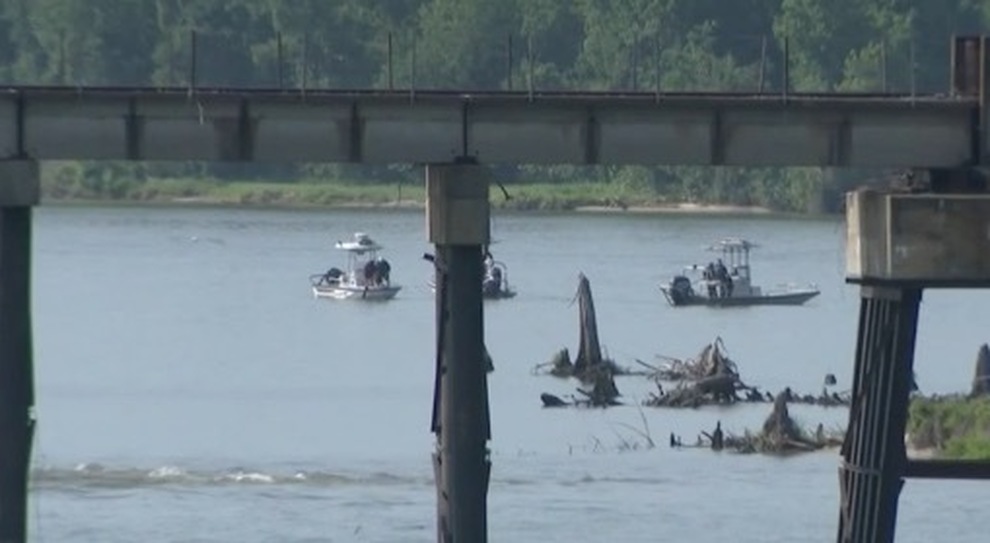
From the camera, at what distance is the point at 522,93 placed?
131ft

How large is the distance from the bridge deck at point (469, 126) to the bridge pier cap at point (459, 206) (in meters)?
0.19

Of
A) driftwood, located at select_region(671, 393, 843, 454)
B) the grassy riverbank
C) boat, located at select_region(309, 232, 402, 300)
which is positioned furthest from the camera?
boat, located at select_region(309, 232, 402, 300)

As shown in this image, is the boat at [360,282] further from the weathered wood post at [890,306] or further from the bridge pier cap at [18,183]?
the weathered wood post at [890,306]

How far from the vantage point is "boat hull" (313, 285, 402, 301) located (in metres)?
112

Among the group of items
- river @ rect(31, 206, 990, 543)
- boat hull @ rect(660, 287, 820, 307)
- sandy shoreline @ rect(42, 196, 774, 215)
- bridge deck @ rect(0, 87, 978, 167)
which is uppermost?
bridge deck @ rect(0, 87, 978, 167)

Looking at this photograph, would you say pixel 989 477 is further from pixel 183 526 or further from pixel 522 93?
pixel 183 526

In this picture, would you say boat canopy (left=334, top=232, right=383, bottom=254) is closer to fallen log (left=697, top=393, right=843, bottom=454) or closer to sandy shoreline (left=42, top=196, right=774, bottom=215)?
sandy shoreline (left=42, top=196, right=774, bottom=215)

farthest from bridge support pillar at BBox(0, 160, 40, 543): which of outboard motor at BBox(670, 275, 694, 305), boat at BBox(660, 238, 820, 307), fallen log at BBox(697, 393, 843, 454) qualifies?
boat at BBox(660, 238, 820, 307)

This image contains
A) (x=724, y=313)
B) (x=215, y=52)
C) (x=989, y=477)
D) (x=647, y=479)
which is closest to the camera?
(x=989, y=477)

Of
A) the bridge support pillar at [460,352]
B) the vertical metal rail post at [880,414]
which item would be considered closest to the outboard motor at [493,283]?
the bridge support pillar at [460,352]

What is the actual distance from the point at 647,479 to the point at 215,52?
332ft

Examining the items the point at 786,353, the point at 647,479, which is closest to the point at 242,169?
the point at 786,353

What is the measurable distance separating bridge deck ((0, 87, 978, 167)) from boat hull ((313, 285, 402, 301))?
7181cm

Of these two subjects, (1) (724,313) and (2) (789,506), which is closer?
(2) (789,506)
